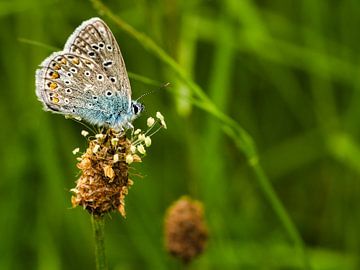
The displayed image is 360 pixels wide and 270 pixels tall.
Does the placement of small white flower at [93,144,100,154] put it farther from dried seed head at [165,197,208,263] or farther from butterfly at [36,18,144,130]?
dried seed head at [165,197,208,263]

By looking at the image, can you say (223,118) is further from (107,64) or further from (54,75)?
(54,75)

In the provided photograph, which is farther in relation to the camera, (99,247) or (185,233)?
(185,233)

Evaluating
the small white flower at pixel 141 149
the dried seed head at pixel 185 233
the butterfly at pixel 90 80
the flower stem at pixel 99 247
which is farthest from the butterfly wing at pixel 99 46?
the dried seed head at pixel 185 233

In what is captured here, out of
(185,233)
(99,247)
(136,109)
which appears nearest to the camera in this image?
(99,247)

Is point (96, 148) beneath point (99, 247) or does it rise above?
above

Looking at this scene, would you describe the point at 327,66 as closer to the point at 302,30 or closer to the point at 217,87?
the point at 302,30

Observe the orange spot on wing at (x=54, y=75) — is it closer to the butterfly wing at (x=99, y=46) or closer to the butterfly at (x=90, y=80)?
the butterfly at (x=90, y=80)

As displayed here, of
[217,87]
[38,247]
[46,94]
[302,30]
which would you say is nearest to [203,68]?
[302,30]

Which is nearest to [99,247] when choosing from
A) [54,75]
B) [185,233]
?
[54,75]
